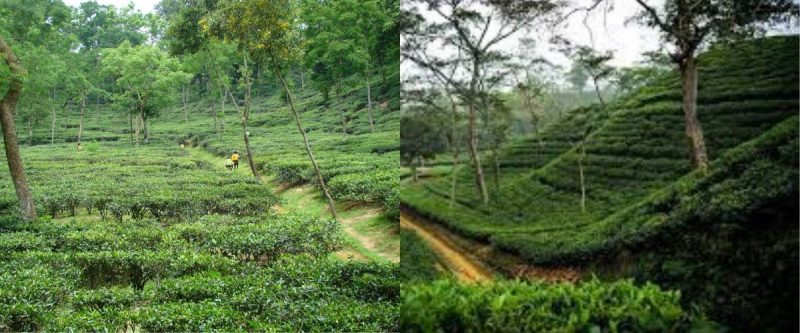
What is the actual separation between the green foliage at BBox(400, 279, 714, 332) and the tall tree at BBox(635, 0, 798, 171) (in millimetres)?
513

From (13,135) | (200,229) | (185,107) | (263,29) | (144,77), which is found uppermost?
(263,29)

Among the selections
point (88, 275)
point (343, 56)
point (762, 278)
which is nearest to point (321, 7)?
point (343, 56)

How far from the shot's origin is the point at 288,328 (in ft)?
12.9

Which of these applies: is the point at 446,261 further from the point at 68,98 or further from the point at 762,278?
the point at 68,98

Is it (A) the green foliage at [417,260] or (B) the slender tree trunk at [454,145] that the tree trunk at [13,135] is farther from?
(B) the slender tree trunk at [454,145]

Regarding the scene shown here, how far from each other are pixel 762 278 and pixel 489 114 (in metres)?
1.09

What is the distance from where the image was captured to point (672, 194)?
210cm

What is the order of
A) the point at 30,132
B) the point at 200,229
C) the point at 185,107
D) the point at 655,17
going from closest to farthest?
the point at 655,17
the point at 200,229
the point at 30,132
the point at 185,107

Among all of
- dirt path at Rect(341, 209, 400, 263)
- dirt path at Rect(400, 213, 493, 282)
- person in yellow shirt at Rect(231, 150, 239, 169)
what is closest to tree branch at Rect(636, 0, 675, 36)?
dirt path at Rect(400, 213, 493, 282)

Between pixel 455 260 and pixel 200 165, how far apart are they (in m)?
8.15

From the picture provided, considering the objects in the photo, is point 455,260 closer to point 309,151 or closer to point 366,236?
point 366,236

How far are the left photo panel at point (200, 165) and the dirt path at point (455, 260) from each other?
1.84 metres

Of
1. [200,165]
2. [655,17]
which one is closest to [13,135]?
[200,165]

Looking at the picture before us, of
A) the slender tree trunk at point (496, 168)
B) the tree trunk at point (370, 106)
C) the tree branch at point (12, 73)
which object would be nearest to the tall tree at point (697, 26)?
the slender tree trunk at point (496, 168)
